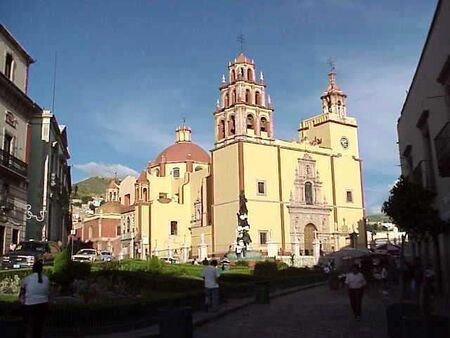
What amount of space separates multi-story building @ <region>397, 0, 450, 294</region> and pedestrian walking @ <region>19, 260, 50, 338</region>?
30.6 feet

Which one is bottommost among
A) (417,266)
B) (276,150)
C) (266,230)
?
(417,266)

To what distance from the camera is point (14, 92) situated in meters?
27.5

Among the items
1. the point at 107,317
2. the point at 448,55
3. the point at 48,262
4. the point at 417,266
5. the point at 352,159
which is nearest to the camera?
the point at 107,317

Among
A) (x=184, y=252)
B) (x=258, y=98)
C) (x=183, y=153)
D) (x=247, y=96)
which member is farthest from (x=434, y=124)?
(x=183, y=153)

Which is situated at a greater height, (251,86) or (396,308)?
(251,86)

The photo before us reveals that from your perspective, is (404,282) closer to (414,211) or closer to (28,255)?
(414,211)

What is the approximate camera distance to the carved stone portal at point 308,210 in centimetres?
5512

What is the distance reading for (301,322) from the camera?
510 inches

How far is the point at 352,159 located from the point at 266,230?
15820mm

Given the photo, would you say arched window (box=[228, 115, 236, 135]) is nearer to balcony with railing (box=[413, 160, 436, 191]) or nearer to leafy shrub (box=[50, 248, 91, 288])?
balcony with railing (box=[413, 160, 436, 191])

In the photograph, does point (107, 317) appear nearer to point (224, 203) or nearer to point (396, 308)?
point (396, 308)

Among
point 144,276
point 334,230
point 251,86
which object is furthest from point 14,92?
point 334,230

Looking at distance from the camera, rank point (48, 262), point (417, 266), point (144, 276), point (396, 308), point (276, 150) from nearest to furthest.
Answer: point (396, 308)
point (417, 266)
point (144, 276)
point (48, 262)
point (276, 150)

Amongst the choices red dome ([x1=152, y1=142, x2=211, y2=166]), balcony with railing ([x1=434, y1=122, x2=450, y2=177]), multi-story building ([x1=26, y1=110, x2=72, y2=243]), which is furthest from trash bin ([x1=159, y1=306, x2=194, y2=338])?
red dome ([x1=152, y1=142, x2=211, y2=166])
